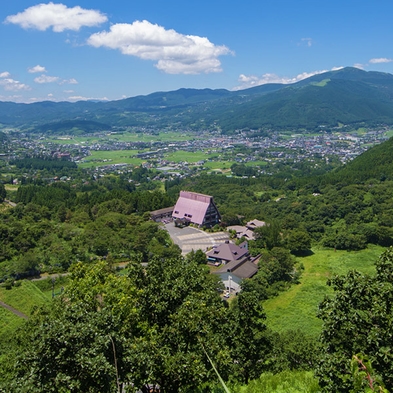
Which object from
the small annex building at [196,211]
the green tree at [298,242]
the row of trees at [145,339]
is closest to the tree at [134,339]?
the row of trees at [145,339]

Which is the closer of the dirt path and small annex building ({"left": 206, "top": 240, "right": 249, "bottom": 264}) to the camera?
the dirt path

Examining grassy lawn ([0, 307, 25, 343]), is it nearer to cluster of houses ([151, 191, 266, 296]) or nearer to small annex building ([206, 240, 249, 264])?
cluster of houses ([151, 191, 266, 296])

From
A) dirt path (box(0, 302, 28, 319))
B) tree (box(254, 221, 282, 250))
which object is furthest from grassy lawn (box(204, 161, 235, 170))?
dirt path (box(0, 302, 28, 319))

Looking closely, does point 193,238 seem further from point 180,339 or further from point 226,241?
point 180,339

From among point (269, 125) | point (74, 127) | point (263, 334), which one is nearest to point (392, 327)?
point (263, 334)

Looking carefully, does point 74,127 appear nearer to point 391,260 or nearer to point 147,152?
point 147,152

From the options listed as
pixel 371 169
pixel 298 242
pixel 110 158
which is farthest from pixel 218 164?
pixel 298 242

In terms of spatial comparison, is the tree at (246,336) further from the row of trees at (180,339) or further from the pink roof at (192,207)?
the pink roof at (192,207)
